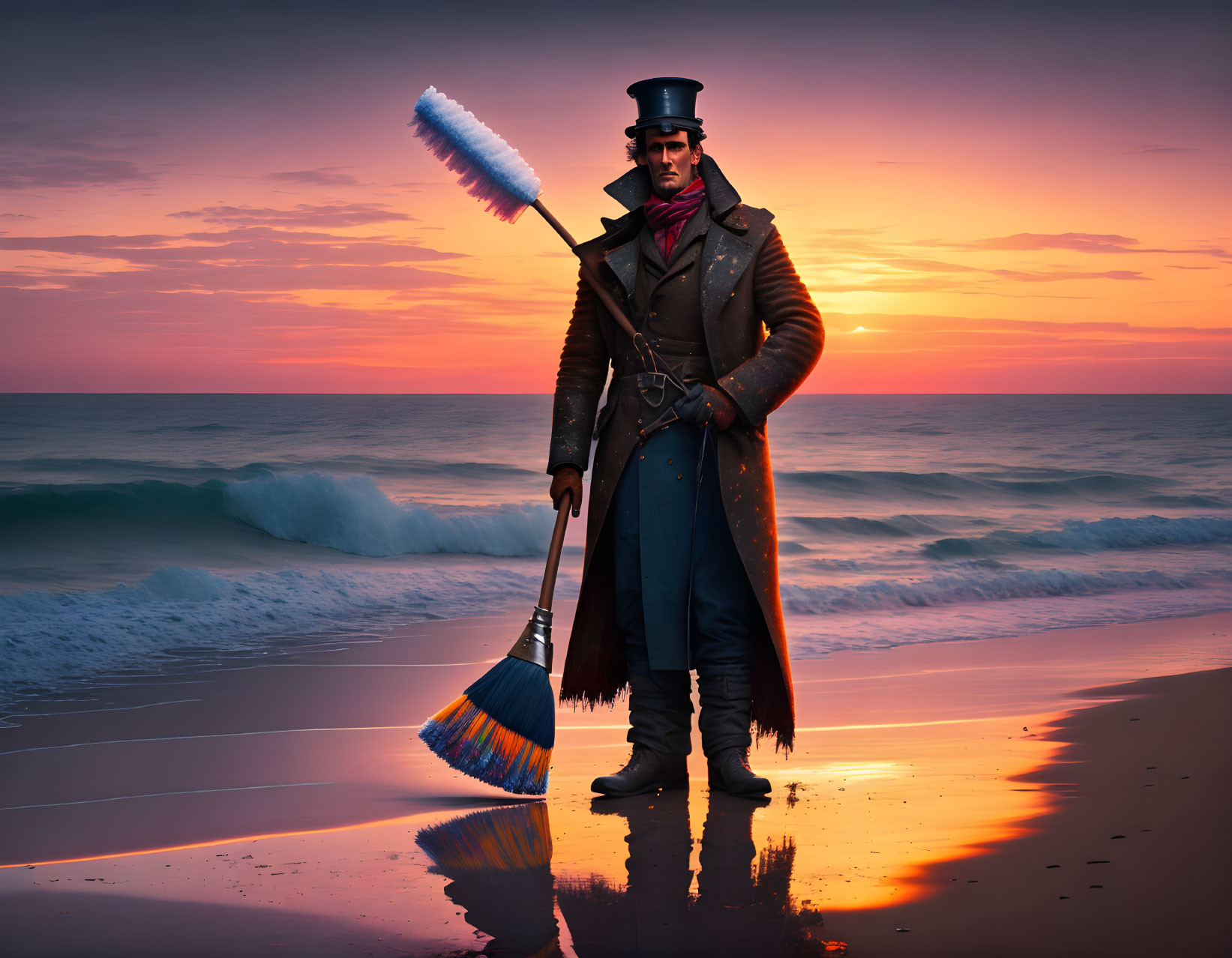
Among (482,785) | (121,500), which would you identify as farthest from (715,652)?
(121,500)

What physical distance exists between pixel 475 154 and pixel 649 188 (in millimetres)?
609

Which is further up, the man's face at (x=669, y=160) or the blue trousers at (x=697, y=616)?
the man's face at (x=669, y=160)

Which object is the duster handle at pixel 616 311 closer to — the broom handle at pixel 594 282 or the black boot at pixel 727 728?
the broom handle at pixel 594 282

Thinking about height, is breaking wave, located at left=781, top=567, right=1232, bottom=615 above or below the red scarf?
below

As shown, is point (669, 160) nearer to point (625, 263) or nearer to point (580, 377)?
point (625, 263)

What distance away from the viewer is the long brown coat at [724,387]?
12.5 ft

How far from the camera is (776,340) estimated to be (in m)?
3.80

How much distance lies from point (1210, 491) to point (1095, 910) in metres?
22.4

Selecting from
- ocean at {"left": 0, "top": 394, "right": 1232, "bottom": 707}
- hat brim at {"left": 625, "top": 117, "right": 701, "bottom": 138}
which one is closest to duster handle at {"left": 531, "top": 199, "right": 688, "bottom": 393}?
hat brim at {"left": 625, "top": 117, "right": 701, "bottom": 138}

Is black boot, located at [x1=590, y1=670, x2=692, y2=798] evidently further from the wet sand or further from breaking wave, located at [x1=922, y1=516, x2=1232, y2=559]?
breaking wave, located at [x1=922, y1=516, x2=1232, y2=559]

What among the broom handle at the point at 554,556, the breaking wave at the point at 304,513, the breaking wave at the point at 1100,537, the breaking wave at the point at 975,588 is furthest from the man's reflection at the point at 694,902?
the breaking wave at the point at 304,513

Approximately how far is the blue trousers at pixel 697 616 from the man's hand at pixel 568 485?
0.50ft

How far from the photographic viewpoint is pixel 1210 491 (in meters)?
22.6

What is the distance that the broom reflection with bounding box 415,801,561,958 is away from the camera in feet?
8.95
